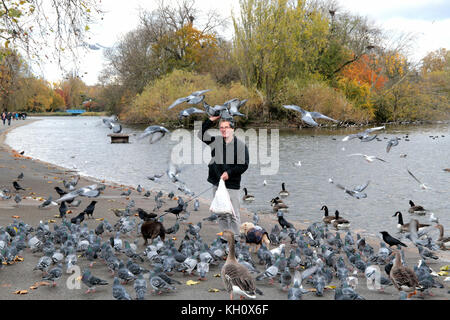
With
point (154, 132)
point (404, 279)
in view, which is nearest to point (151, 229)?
point (154, 132)

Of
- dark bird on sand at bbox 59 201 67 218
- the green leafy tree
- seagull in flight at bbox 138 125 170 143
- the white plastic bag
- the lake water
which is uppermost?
the green leafy tree

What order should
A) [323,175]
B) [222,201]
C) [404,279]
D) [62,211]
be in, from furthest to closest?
[323,175] → [62,211] → [222,201] → [404,279]

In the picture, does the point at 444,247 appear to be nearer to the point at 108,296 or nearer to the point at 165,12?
the point at 108,296

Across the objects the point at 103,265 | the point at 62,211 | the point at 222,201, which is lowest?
the point at 103,265

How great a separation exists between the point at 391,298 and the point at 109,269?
13.2 feet

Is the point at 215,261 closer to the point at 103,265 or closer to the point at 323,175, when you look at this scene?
the point at 103,265

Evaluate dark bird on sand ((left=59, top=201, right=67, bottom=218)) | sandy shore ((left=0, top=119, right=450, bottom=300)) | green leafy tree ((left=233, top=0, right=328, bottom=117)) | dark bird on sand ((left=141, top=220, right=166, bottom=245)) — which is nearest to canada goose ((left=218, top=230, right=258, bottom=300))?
sandy shore ((left=0, top=119, right=450, bottom=300))

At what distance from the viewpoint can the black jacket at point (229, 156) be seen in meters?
7.11

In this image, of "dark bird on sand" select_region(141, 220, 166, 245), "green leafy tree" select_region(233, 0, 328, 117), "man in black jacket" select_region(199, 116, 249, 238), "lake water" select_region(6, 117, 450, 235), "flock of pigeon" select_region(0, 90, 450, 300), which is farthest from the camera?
"green leafy tree" select_region(233, 0, 328, 117)

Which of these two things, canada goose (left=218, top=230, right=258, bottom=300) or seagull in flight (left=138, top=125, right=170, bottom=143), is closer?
canada goose (left=218, top=230, right=258, bottom=300)

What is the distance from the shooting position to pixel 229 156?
7145mm

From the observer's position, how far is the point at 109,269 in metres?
6.92

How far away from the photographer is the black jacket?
711 centimetres

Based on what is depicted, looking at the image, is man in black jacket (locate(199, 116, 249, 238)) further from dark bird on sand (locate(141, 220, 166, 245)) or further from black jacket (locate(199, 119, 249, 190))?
dark bird on sand (locate(141, 220, 166, 245))
